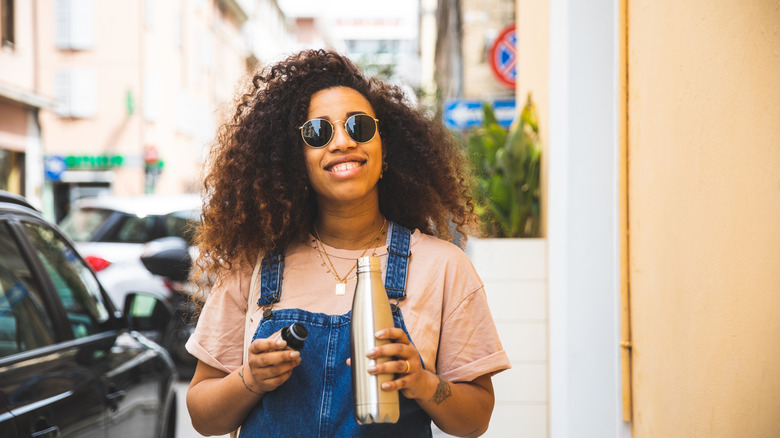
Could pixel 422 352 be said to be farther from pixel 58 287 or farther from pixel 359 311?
pixel 58 287

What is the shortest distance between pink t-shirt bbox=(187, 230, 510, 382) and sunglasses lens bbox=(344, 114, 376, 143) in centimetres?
32

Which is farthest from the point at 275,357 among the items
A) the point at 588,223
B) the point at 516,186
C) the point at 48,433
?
the point at 516,186

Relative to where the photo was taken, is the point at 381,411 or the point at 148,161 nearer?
the point at 381,411

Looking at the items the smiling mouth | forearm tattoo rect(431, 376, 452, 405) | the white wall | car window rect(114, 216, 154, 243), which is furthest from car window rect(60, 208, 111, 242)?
forearm tattoo rect(431, 376, 452, 405)

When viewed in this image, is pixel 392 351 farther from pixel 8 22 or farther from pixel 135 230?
pixel 8 22

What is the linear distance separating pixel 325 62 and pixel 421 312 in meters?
0.81

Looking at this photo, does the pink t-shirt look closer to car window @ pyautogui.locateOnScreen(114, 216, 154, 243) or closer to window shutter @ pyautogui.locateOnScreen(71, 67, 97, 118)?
car window @ pyautogui.locateOnScreen(114, 216, 154, 243)

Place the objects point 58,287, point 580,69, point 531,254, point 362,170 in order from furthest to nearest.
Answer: point 531,254
point 580,69
point 58,287
point 362,170

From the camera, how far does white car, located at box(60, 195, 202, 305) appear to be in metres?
7.56

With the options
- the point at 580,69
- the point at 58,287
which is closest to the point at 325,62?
the point at 58,287

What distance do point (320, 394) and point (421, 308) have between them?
34 cm

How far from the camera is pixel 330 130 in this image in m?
2.18

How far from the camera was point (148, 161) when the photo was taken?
25625mm

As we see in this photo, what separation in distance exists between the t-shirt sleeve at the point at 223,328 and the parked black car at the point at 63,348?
738mm
